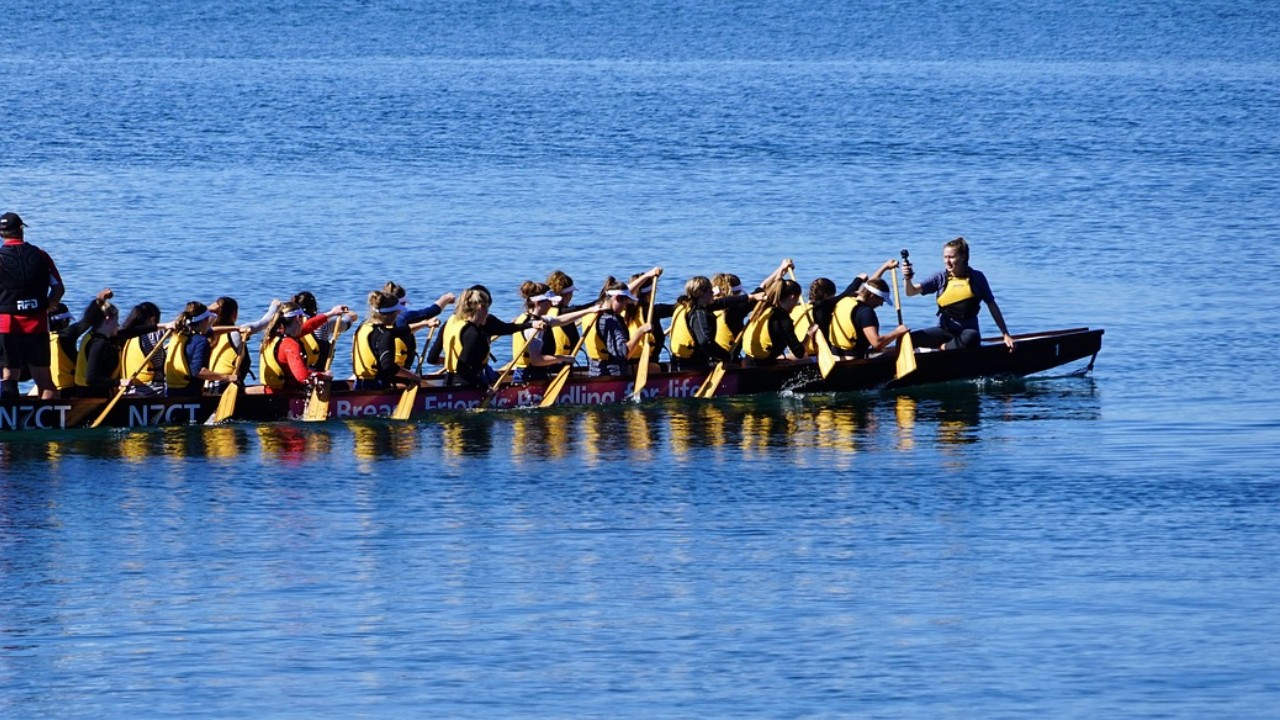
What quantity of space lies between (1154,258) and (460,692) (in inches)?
1129

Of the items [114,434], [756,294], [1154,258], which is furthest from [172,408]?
[1154,258]

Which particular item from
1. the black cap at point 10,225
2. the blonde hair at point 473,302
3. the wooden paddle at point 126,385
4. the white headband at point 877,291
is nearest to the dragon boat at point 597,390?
the wooden paddle at point 126,385

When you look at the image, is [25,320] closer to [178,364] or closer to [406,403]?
[178,364]

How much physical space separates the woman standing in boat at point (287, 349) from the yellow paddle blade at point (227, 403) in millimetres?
551

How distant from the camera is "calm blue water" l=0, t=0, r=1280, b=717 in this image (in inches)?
686

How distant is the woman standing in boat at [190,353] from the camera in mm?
24859

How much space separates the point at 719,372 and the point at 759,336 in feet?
2.25

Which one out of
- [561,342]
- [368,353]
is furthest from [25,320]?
[561,342]

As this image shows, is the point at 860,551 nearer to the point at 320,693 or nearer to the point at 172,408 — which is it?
the point at 320,693

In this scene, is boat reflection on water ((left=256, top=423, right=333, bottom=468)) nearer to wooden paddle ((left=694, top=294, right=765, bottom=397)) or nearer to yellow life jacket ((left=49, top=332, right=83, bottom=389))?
yellow life jacket ((left=49, top=332, right=83, bottom=389))

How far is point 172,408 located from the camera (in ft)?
82.5

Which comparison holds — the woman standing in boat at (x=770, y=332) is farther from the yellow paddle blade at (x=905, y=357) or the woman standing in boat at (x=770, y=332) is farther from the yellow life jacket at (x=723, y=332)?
the yellow paddle blade at (x=905, y=357)

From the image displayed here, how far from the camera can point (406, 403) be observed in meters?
25.9

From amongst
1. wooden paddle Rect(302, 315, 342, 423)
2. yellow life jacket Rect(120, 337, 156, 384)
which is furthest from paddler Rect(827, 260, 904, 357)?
yellow life jacket Rect(120, 337, 156, 384)
